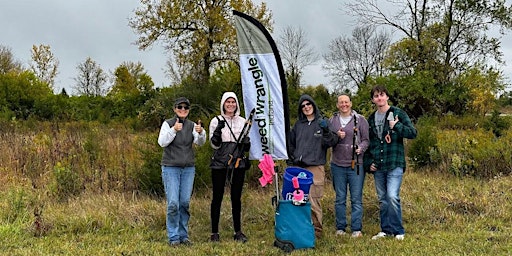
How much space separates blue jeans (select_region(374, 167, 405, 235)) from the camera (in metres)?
5.43

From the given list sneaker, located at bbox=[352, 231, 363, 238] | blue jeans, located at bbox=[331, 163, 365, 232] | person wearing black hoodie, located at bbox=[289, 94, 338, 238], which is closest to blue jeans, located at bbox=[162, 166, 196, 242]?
person wearing black hoodie, located at bbox=[289, 94, 338, 238]

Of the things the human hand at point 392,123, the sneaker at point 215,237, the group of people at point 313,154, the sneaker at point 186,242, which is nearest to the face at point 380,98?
the group of people at point 313,154

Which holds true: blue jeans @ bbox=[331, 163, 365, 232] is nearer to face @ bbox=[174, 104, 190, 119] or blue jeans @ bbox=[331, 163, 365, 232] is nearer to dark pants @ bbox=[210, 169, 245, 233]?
dark pants @ bbox=[210, 169, 245, 233]

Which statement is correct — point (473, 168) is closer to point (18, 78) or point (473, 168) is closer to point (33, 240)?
point (33, 240)

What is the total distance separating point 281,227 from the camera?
519 cm

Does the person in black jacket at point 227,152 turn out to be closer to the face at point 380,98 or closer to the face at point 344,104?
the face at point 344,104

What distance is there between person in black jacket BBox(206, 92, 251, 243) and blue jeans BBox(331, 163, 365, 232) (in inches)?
44.9

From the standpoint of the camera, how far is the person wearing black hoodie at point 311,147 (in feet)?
18.2

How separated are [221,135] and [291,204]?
1093 mm

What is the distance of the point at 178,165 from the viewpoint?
17.4 feet

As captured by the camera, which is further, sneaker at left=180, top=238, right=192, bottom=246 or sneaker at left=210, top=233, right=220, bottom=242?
sneaker at left=210, top=233, right=220, bottom=242

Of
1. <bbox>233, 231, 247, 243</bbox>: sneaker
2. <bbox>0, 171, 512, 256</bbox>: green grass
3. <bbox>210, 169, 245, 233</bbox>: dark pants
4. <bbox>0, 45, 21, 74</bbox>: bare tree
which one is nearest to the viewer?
<bbox>0, 171, 512, 256</bbox>: green grass

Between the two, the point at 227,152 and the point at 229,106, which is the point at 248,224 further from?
the point at 229,106

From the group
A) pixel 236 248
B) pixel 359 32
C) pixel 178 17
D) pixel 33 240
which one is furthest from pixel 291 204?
pixel 359 32
